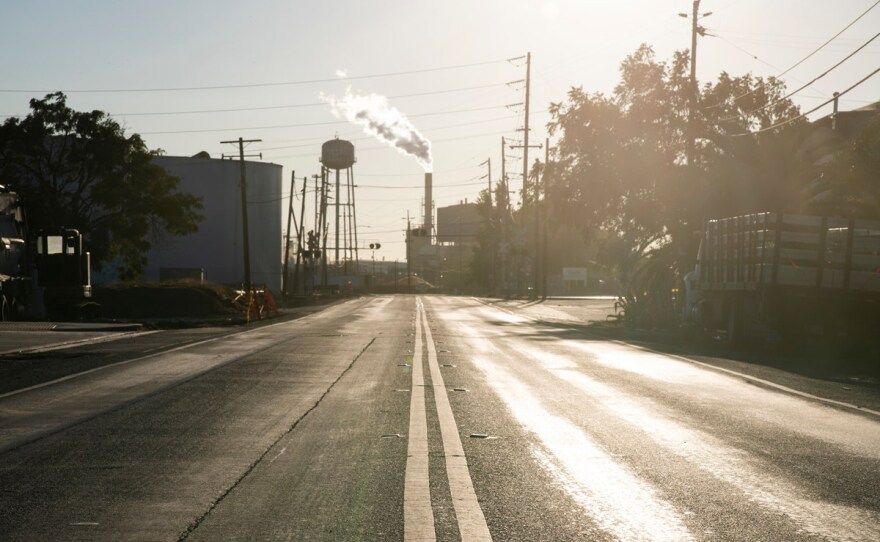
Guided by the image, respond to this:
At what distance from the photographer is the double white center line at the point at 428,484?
5207 millimetres

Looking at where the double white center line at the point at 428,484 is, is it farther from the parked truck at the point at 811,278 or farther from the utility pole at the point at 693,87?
the utility pole at the point at 693,87

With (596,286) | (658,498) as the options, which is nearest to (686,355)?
(658,498)

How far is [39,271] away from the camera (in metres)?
33.6

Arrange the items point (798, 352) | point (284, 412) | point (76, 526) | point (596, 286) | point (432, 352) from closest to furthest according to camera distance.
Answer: point (76, 526), point (284, 412), point (432, 352), point (798, 352), point (596, 286)

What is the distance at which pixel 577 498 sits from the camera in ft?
19.7

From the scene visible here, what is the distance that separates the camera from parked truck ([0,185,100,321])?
30.3m

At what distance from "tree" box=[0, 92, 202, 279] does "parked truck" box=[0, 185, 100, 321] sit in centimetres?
1676

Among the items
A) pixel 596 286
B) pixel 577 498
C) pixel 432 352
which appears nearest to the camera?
pixel 577 498

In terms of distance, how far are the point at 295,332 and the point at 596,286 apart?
100m

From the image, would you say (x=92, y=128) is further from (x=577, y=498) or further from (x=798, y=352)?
(x=577, y=498)

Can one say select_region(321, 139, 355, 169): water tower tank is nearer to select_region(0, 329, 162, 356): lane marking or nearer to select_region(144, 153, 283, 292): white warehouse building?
select_region(144, 153, 283, 292): white warehouse building

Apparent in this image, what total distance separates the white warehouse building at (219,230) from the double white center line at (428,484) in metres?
69.2

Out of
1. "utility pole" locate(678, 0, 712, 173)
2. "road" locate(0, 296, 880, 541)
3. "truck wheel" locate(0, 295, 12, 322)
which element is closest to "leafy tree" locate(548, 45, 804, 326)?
"utility pole" locate(678, 0, 712, 173)

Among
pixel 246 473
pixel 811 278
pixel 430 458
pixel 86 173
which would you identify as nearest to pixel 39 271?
pixel 86 173
